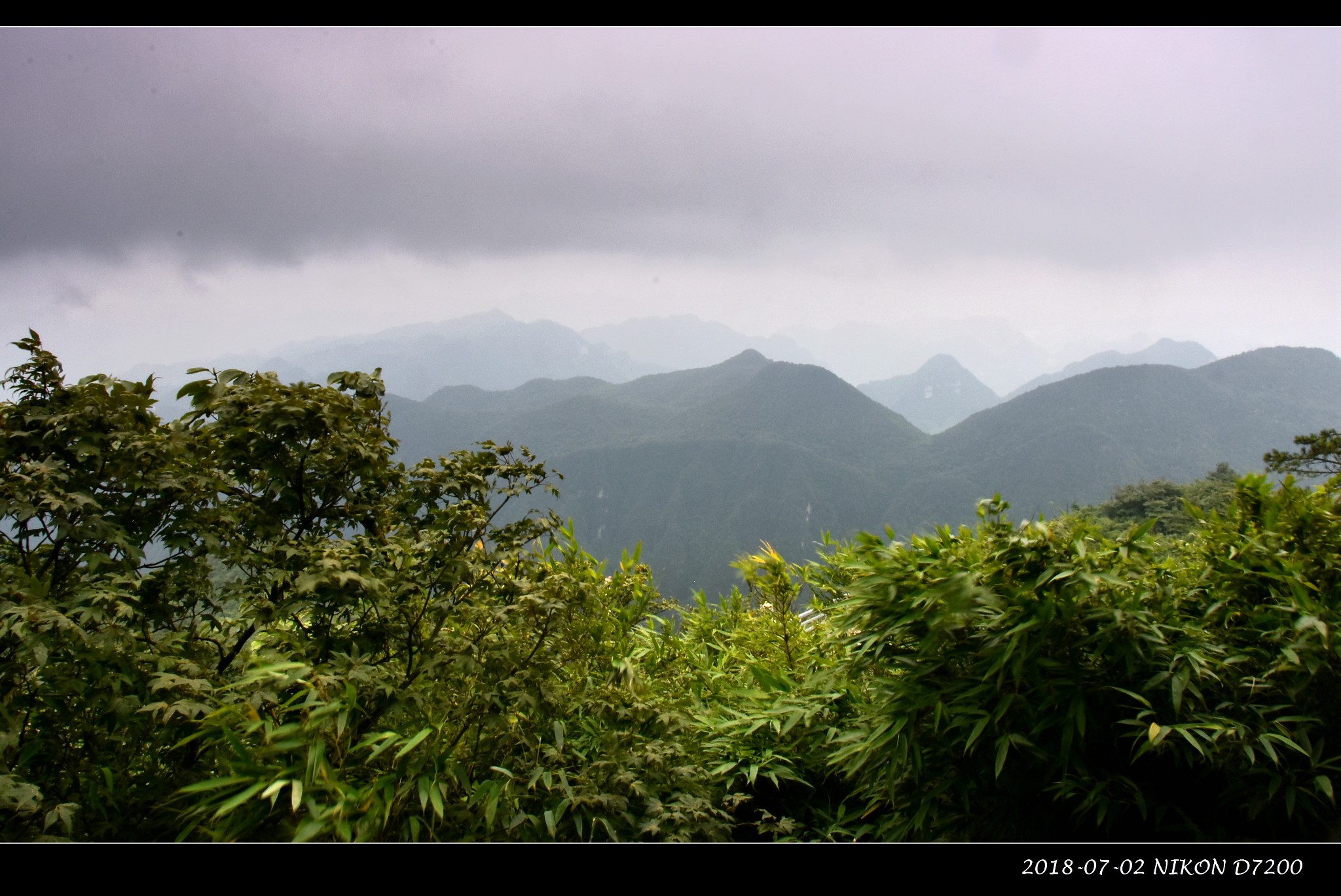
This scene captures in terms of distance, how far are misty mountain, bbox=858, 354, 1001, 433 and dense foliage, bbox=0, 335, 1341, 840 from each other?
8533cm

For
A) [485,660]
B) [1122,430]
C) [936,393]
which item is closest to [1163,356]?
Answer: [936,393]

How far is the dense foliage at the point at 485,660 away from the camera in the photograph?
1376 mm

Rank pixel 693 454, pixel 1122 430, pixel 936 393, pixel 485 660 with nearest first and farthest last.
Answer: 1. pixel 485 660
2. pixel 693 454
3. pixel 1122 430
4. pixel 936 393

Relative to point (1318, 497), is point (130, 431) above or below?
above

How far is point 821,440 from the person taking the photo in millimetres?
52125

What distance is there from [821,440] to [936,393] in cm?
4907

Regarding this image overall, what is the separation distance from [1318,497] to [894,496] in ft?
146

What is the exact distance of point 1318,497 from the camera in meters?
1.51

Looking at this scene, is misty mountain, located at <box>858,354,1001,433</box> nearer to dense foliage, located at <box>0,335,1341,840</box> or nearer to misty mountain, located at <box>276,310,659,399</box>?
misty mountain, located at <box>276,310,659,399</box>

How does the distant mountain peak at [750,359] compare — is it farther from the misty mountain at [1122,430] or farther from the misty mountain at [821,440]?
the misty mountain at [1122,430]

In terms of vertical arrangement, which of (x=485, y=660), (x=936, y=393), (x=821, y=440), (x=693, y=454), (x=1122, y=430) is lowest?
(x=485, y=660)

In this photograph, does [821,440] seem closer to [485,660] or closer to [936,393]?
[936,393]
